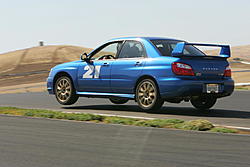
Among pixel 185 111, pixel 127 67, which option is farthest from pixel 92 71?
pixel 185 111

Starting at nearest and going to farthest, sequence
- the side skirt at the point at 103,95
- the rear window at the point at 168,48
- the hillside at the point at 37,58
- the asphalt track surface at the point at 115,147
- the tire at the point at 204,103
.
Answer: the asphalt track surface at the point at 115,147 → the rear window at the point at 168,48 → the side skirt at the point at 103,95 → the tire at the point at 204,103 → the hillside at the point at 37,58

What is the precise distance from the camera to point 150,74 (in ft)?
35.6

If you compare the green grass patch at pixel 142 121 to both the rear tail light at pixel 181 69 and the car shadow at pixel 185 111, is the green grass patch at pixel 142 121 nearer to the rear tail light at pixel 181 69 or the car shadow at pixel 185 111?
the rear tail light at pixel 181 69

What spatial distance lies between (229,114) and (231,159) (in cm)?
513

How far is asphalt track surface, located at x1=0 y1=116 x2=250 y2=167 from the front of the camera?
5582 millimetres

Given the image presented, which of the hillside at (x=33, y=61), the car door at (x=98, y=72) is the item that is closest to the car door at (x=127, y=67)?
the car door at (x=98, y=72)

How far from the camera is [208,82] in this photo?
34.7 ft

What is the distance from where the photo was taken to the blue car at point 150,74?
413 inches

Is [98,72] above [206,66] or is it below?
below

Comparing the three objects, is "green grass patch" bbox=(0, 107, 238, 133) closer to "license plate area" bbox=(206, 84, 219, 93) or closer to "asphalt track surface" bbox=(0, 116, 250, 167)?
"asphalt track surface" bbox=(0, 116, 250, 167)

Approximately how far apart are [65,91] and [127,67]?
7.16 ft

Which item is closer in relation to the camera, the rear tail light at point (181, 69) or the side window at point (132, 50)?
the rear tail light at point (181, 69)

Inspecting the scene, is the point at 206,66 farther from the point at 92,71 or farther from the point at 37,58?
the point at 37,58

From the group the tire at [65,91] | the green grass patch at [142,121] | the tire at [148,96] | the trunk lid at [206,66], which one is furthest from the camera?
the tire at [65,91]
